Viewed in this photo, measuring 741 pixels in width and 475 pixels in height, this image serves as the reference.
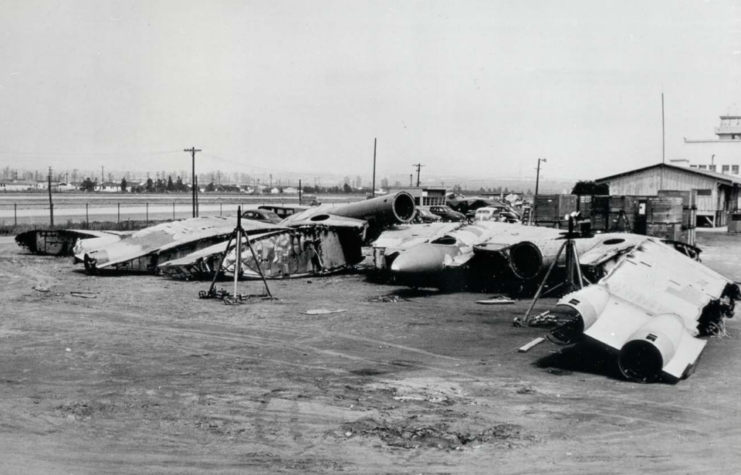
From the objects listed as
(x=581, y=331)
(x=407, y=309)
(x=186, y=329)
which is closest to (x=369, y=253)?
(x=407, y=309)

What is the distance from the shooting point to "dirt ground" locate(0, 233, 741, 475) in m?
7.41

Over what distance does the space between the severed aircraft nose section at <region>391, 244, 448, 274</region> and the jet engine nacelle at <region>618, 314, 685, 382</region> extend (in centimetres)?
789

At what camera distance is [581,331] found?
37.9 feet

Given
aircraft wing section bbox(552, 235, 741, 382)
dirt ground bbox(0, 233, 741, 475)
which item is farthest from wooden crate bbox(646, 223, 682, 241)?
dirt ground bbox(0, 233, 741, 475)

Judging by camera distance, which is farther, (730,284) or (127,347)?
(730,284)

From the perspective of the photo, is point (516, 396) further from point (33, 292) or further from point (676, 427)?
point (33, 292)

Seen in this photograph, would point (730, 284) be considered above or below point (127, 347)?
above

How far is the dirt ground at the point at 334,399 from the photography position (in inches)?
292

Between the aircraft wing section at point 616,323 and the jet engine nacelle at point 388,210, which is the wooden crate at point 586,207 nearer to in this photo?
the jet engine nacelle at point 388,210

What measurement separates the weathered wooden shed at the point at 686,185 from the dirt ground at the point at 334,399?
36002 millimetres

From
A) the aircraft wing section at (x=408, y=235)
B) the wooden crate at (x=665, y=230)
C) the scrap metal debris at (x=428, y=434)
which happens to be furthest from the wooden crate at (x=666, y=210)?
the scrap metal debris at (x=428, y=434)

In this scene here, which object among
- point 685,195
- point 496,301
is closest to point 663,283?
→ point 496,301

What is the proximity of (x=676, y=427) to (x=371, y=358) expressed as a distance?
5267 millimetres

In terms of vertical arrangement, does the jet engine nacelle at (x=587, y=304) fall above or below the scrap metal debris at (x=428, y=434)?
above
